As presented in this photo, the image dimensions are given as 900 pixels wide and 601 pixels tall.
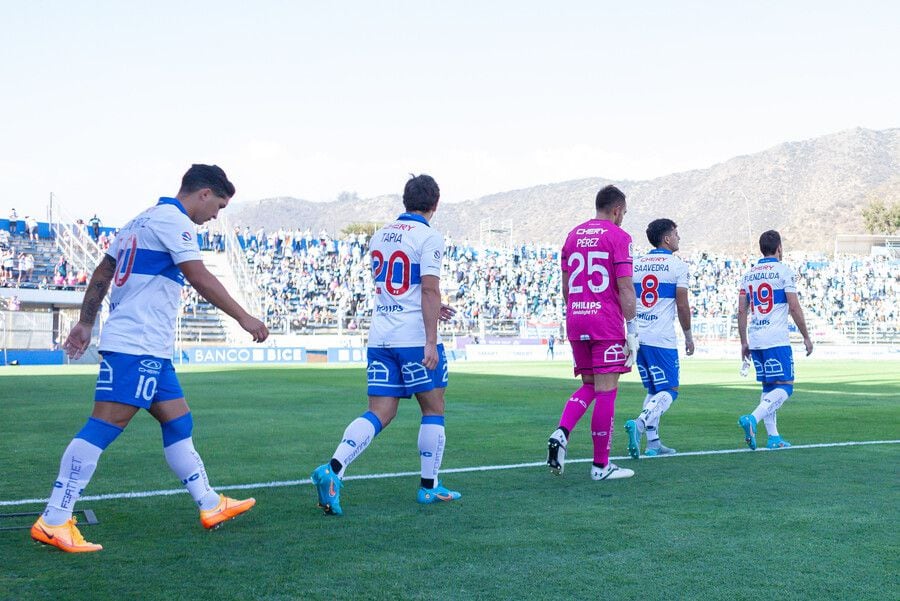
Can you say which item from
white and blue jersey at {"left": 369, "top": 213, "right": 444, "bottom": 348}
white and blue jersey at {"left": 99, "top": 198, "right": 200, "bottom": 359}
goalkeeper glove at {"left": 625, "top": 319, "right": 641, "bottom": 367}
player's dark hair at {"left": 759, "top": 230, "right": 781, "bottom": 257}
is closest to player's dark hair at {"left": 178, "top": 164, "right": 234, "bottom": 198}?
white and blue jersey at {"left": 99, "top": 198, "right": 200, "bottom": 359}

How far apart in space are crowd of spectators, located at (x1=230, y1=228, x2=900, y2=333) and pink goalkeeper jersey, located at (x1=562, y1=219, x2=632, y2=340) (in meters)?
33.0

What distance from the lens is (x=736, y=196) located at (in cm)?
16975

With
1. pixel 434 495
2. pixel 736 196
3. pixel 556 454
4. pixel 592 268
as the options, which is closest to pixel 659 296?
pixel 592 268

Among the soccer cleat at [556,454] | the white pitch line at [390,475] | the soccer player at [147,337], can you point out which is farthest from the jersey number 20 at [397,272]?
the white pitch line at [390,475]

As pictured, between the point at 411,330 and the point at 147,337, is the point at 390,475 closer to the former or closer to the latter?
the point at 411,330

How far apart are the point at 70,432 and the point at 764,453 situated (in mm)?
7287

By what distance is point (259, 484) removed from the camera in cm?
690

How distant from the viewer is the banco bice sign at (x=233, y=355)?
36.2m

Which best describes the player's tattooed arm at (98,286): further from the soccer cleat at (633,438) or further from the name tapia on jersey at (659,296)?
the name tapia on jersey at (659,296)

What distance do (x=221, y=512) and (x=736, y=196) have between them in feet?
568

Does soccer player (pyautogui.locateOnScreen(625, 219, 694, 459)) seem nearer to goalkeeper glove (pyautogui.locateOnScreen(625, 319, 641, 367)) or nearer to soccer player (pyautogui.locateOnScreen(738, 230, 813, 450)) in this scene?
soccer player (pyautogui.locateOnScreen(738, 230, 813, 450))

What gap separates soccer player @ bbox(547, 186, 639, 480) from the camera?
A: 7.07m

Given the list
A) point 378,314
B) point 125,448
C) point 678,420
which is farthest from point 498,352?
point 378,314

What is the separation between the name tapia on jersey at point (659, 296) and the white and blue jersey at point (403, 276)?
3365mm
